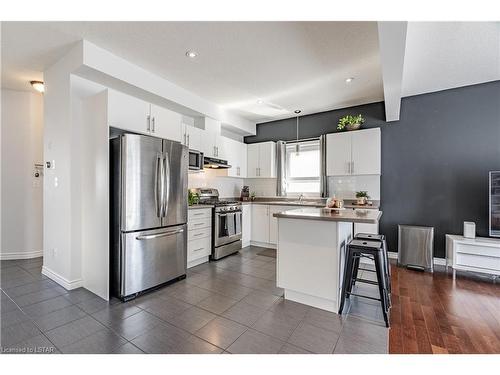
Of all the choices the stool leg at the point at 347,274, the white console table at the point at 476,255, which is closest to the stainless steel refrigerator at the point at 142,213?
the stool leg at the point at 347,274

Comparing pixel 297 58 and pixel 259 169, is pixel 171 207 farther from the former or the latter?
pixel 259 169

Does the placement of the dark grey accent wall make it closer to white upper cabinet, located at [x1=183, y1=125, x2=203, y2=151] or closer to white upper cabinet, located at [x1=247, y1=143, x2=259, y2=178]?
white upper cabinet, located at [x1=247, y1=143, x2=259, y2=178]

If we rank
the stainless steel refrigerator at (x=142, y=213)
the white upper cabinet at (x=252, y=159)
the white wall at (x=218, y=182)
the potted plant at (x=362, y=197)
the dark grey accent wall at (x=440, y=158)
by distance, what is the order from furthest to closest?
the white upper cabinet at (x=252, y=159), the white wall at (x=218, y=182), the potted plant at (x=362, y=197), the dark grey accent wall at (x=440, y=158), the stainless steel refrigerator at (x=142, y=213)

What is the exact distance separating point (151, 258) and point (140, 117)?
1.75 m

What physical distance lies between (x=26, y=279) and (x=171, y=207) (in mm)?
2149

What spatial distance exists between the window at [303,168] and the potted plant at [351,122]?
2.08ft

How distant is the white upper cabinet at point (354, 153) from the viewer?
4.09 m

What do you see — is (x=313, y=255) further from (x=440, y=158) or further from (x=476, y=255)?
(x=440, y=158)

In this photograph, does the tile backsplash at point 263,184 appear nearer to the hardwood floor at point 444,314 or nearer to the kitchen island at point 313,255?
the hardwood floor at point 444,314

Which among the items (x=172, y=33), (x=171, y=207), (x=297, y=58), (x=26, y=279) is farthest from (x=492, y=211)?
(x=26, y=279)

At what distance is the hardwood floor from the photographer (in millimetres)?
1769

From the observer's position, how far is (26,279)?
2998mm

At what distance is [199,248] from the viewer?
3631 millimetres

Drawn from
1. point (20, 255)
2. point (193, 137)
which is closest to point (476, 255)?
point (193, 137)
